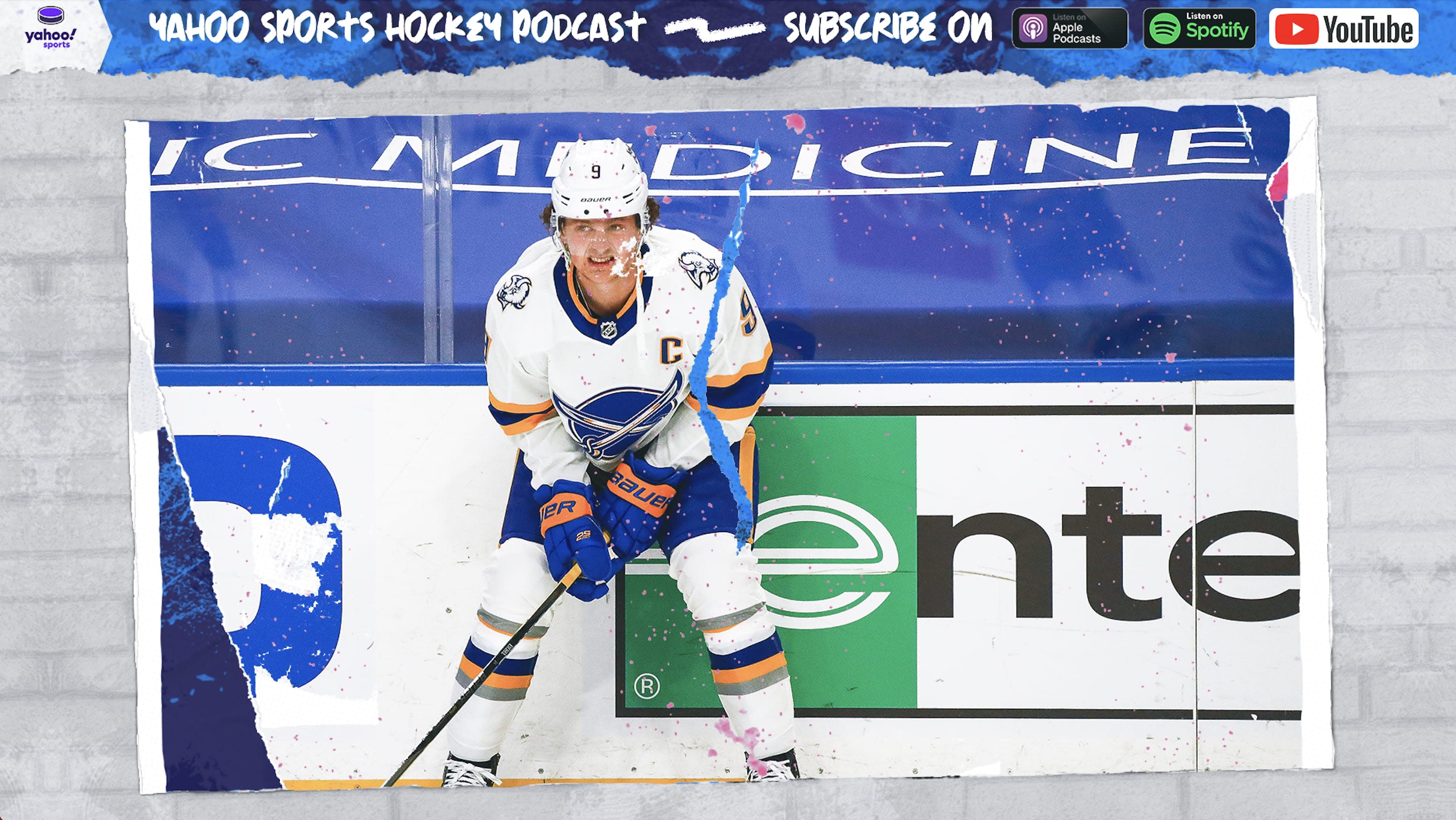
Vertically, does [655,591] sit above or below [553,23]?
below

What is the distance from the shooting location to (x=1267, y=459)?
217cm

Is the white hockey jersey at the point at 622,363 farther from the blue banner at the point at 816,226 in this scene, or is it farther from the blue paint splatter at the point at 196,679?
the blue paint splatter at the point at 196,679

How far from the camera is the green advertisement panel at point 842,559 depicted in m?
2.18

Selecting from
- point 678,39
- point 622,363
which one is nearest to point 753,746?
point 622,363

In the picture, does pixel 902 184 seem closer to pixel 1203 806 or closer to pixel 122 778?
pixel 1203 806

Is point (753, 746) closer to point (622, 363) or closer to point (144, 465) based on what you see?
point (622, 363)

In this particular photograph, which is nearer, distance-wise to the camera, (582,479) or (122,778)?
(582,479)

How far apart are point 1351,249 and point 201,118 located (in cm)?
257

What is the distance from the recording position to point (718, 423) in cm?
193

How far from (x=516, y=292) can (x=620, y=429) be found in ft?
1.10

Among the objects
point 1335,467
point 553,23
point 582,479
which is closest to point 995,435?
point 1335,467

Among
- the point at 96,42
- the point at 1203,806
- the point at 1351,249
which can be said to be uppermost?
the point at 96,42

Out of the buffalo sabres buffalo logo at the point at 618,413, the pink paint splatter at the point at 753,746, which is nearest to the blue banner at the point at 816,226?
the buffalo sabres buffalo logo at the point at 618,413

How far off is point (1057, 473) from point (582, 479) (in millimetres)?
1054
